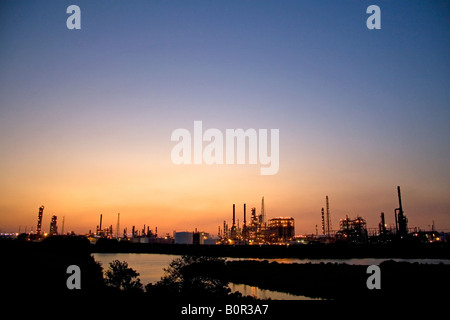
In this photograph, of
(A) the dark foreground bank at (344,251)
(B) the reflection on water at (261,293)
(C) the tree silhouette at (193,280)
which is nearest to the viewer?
(C) the tree silhouette at (193,280)

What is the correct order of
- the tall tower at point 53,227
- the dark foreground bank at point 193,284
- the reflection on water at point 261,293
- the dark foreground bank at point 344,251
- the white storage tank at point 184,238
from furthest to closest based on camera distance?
the tall tower at point 53,227, the white storage tank at point 184,238, the dark foreground bank at point 344,251, the reflection on water at point 261,293, the dark foreground bank at point 193,284

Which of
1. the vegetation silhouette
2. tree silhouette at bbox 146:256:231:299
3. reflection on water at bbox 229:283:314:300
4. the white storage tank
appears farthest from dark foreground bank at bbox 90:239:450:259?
the vegetation silhouette

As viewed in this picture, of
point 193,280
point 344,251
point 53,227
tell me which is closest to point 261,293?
point 193,280

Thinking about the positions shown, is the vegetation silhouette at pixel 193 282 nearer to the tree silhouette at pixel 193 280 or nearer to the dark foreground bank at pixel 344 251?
the tree silhouette at pixel 193 280

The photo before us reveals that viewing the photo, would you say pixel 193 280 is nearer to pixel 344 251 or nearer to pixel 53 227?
pixel 344 251

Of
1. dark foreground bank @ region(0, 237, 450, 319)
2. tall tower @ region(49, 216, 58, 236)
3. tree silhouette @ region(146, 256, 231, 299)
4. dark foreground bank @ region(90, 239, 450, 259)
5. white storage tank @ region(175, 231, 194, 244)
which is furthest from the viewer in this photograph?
tall tower @ region(49, 216, 58, 236)

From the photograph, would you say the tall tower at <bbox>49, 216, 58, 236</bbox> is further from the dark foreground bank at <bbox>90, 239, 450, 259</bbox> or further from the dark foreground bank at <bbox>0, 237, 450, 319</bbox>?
the dark foreground bank at <bbox>0, 237, 450, 319</bbox>

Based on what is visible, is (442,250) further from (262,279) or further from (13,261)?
(13,261)

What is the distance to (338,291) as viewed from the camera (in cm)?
3155

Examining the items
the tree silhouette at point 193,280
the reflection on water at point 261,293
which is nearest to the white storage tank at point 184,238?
the reflection on water at point 261,293

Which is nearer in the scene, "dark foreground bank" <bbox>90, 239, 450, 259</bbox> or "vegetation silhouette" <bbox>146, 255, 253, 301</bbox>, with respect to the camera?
"vegetation silhouette" <bbox>146, 255, 253, 301</bbox>

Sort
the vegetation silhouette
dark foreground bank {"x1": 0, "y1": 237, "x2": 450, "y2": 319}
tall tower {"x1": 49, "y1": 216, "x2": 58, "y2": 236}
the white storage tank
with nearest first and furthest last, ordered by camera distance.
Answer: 1. dark foreground bank {"x1": 0, "y1": 237, "x2": 450, "y2": 319}
2. the vegetation silhouette
3. the white storage tank
4. tall tower {"x1": 49, "y1": 216, "x2": 58, "y2": 236}
